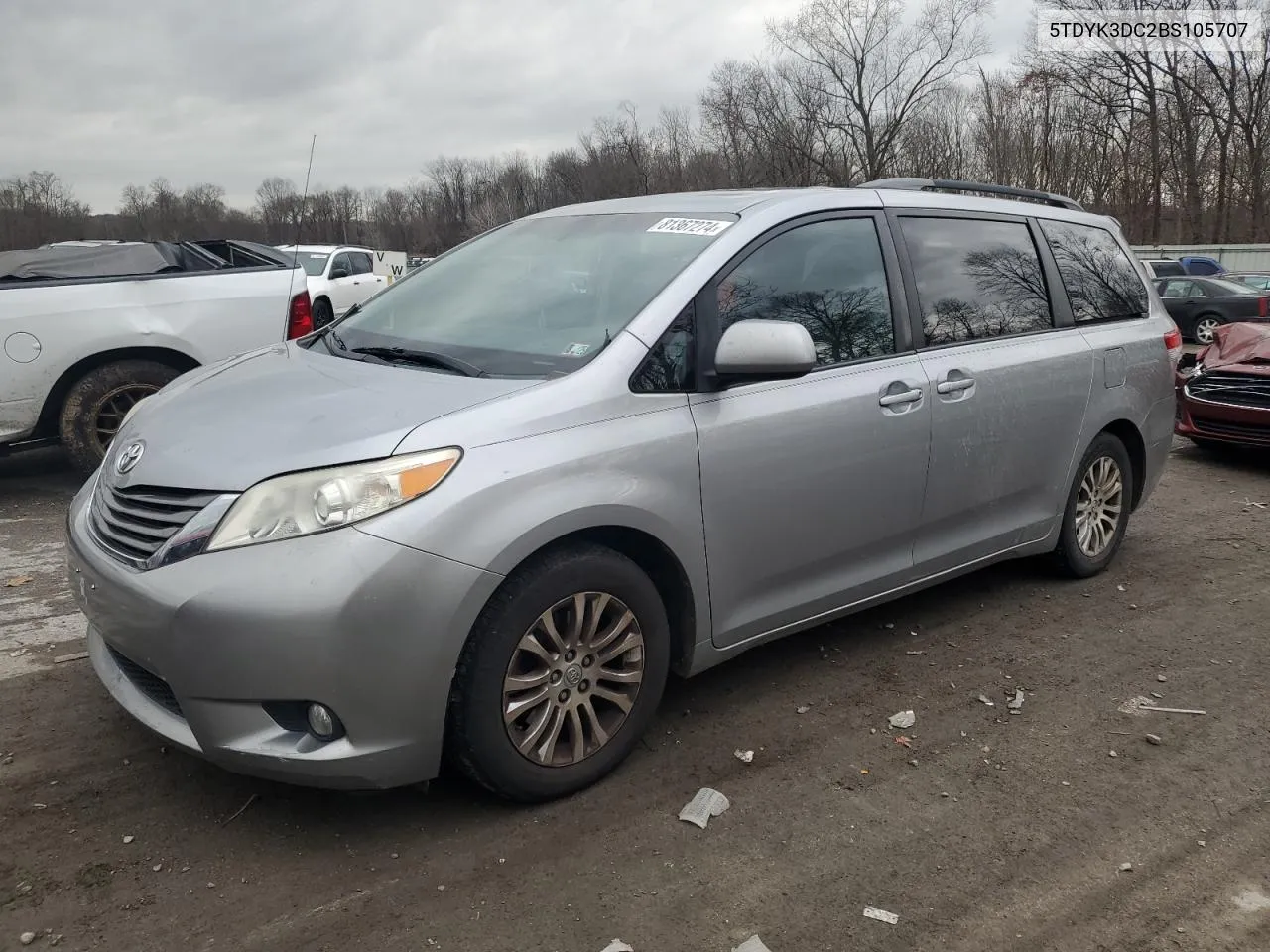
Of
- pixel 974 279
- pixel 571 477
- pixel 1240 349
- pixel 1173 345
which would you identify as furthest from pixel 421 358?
pixel 1240 349

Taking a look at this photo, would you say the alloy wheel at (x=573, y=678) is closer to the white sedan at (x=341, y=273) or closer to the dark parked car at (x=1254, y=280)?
the white sedan at (x=341, y=273)

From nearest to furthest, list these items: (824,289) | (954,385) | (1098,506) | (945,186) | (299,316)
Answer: (824,289) → (954,385) → (945,186) → (1098,506) → (299,316)

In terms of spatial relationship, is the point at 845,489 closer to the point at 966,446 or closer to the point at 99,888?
the point at 966,446

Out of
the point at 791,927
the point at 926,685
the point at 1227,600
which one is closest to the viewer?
the point at 791,927

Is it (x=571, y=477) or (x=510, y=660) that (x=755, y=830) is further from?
(x=571, y=477)

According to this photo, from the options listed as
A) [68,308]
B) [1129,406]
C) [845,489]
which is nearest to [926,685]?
[845,489]

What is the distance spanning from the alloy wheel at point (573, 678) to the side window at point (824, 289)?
3.47 ft

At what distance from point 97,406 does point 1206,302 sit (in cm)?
2028

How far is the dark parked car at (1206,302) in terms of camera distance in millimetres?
19719

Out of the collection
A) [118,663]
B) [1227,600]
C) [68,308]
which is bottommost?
[1227,600]

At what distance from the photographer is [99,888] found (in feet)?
8.61

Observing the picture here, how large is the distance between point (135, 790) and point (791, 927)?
196 centimetres

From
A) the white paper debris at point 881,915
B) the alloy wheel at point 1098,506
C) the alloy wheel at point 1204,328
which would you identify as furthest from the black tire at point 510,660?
the alloy wheel at point 1204,328

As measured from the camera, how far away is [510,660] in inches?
111
